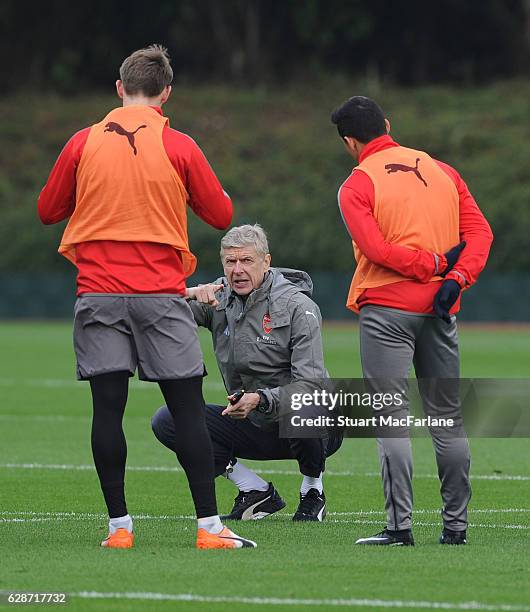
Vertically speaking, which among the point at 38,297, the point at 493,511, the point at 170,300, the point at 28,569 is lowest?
Result: the point at 38,297

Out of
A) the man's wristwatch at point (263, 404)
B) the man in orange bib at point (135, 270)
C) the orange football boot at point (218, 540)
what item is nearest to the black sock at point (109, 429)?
the man in orange bib at point (135, 270)

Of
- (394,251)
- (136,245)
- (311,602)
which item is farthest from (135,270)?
(311,602)

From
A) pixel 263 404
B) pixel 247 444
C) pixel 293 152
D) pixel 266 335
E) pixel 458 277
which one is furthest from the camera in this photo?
pixel 293 152

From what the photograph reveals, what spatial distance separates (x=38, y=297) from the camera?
147 feet

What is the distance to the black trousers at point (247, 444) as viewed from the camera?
841cm

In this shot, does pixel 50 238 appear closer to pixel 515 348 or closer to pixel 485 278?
pixel 485 278

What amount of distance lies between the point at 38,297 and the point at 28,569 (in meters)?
38.7

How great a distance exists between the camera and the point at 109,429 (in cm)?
696

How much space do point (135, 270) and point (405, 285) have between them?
124cm

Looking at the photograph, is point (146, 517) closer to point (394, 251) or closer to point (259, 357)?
point (259, 357)

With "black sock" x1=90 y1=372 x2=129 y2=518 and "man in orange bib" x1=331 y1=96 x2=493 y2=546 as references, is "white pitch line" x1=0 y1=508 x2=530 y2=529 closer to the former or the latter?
"man in orange bib" x1=331 y1=96 x2=493 y2=546

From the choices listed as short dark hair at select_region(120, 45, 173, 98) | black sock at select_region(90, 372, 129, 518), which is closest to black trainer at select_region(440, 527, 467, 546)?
black sock at select_region(90, 372, 129, 518)

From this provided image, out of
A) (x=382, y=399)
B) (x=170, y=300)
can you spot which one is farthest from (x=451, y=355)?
(x=170, y=300)

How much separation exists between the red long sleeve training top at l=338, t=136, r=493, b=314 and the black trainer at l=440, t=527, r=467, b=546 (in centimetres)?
103
